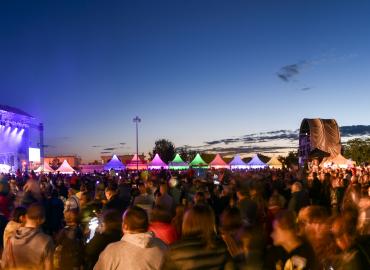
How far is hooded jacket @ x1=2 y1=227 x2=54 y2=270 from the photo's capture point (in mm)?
4164

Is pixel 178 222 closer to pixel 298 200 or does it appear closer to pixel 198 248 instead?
pixel 198 248

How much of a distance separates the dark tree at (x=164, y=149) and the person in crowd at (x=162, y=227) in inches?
4343

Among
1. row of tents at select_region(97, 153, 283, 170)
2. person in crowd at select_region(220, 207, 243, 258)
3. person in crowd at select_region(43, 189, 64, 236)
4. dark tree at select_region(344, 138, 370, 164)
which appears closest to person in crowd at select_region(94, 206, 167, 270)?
person in crowd at select_region(220, 207, 243, 258)

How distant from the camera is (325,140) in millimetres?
49812

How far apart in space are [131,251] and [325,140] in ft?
160

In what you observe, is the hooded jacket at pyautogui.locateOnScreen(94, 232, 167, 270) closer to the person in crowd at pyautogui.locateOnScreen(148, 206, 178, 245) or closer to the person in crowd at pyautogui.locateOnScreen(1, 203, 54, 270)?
the person in crowd at pyautogui.locateOnScreen(1, 203, 54, 270)

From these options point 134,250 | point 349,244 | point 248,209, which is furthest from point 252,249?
point 248,209

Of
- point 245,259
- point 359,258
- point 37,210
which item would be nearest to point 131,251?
point 245,259

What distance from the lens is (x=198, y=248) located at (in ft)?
10.7

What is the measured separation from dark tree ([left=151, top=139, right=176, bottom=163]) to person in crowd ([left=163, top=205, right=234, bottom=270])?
11183cm

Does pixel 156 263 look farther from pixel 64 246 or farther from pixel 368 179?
pixel 368 179

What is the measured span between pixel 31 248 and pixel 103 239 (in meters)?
0.68

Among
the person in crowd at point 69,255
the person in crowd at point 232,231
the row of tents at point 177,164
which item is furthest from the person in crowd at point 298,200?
the row of tents at point 177,164

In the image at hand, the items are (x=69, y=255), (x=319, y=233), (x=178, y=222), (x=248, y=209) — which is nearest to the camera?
(x=319, y=233)
